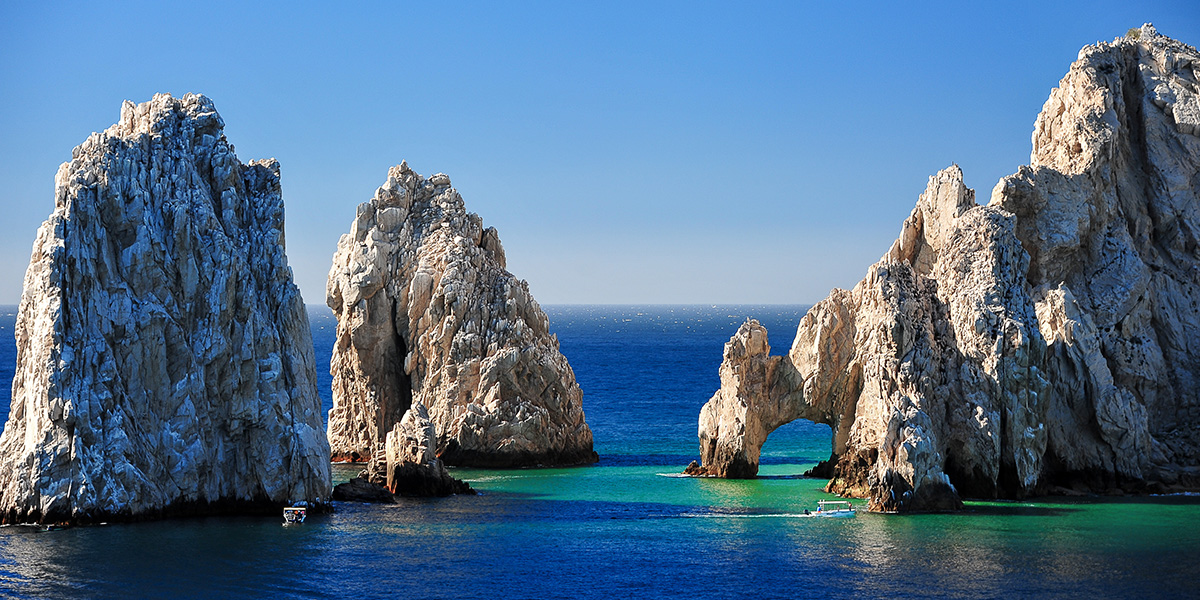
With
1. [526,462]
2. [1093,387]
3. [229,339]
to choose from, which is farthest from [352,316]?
[1093,387]

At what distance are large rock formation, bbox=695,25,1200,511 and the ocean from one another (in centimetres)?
334

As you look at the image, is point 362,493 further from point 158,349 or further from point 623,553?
point 623,553

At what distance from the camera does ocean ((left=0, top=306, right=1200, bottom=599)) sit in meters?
48.1

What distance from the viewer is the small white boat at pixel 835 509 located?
6241cm

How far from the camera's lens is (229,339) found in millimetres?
61688

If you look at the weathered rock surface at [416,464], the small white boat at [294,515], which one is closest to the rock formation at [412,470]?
the weathered rock surface at [416,464]

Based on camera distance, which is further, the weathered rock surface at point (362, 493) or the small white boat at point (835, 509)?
the weathered rock surface at point (362, 493)

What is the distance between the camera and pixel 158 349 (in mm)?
59531

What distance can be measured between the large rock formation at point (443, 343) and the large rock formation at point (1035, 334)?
520 inches

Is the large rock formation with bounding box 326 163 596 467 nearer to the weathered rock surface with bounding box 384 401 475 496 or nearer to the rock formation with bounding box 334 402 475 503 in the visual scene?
the rock formation with bounding box 334 402 475 503

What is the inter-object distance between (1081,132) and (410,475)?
140ft

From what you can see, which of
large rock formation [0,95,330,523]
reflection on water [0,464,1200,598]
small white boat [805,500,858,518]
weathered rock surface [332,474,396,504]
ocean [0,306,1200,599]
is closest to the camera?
ocean [0,306,1200,599]

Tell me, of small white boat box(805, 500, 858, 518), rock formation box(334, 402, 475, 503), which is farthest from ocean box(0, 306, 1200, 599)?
rock formation box(334, 402, 475, 503)

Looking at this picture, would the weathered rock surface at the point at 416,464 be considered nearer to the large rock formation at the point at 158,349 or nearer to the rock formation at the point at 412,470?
the rock formation at the point at 412,470
